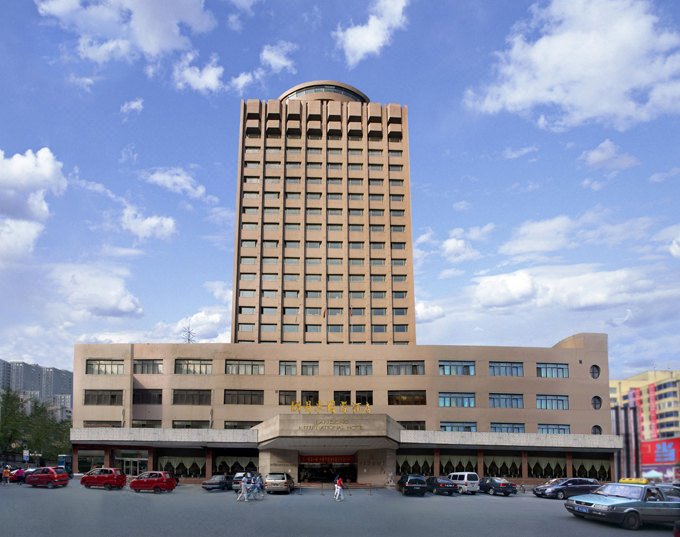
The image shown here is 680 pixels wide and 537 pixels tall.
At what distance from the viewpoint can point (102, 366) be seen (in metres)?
73.8

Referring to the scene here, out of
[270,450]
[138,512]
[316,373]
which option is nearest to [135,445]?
[270,450]

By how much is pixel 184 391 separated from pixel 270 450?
1473 centimetres

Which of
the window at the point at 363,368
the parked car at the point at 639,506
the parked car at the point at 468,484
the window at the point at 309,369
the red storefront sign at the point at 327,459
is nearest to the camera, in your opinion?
the parked car at the point at 639,506

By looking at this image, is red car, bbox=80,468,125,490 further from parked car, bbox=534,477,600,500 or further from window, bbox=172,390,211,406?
parked car, bbox=534,477,600,500

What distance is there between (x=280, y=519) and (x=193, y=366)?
48721mm

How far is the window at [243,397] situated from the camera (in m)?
73.1

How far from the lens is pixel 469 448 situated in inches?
2670

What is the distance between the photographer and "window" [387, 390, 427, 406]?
242 ft

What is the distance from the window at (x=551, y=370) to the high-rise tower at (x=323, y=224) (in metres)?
21.4

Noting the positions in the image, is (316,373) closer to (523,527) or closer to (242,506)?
(242,506)

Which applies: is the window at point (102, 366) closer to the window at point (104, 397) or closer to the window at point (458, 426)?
the window at point (104, 397)

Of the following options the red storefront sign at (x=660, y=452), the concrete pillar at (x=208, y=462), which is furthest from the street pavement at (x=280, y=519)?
the concrete pillar at (x=208, y=462)

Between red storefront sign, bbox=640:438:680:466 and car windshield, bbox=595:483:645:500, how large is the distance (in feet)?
58.7

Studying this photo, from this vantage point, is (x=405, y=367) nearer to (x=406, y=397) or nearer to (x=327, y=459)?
(x=406, y=397)
